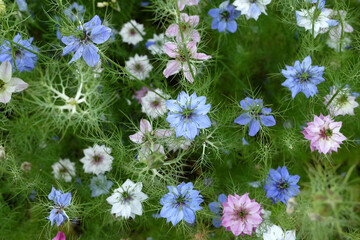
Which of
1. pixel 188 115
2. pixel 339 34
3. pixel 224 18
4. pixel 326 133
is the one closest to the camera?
pixel 188 115

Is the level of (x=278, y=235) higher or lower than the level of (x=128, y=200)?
higher

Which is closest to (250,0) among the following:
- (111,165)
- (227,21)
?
(227,21)

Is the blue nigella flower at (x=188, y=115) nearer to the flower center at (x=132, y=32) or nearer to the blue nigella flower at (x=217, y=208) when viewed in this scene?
the blue nigella flower at (x=217, y=208)

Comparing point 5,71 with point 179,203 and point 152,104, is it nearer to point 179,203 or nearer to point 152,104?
point 152,104

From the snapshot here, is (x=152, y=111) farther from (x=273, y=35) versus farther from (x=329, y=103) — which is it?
(x=273, y=35)

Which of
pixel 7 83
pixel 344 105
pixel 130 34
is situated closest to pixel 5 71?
pixel 7 83

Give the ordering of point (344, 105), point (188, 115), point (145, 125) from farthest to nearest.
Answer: point (344, 105) < point (145, 125) < point (188, 115)
